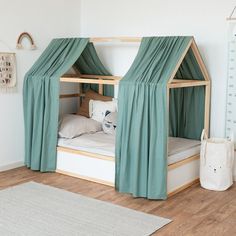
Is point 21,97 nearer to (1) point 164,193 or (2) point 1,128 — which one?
(2) point 1,128

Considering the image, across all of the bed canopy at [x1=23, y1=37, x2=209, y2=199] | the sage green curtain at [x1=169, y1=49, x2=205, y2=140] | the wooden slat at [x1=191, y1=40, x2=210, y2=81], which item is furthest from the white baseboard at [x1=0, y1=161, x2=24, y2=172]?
the wooden slat at [x1=191, y1=40, x2=210, y2=81]

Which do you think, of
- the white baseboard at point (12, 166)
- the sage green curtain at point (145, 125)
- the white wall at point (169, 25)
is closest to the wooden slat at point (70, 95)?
the white wall at point (169, 25)

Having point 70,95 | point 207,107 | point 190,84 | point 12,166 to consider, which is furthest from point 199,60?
point 12,166

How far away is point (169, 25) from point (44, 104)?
5.40ft

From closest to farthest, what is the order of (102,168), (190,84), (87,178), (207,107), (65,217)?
(65,217)
(190,84)
(102,168)
(87,178)
(207,107)

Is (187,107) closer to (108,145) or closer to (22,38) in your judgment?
(108,145)

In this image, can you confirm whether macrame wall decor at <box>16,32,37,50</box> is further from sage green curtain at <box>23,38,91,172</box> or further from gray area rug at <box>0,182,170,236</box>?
gray area rug at <box>0,182,170,236</box>

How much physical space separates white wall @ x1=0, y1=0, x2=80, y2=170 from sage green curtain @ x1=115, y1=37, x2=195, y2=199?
1444 mm

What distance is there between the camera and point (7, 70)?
431cm

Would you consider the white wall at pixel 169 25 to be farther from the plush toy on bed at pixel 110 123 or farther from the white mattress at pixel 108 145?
the plush toy on bed at pixel 110 123

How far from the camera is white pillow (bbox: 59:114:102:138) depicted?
429cm


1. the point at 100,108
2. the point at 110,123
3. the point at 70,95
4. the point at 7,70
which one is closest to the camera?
the point at 7,70

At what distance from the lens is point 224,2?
4.04 m

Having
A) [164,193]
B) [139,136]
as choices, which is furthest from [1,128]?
[164,193]
